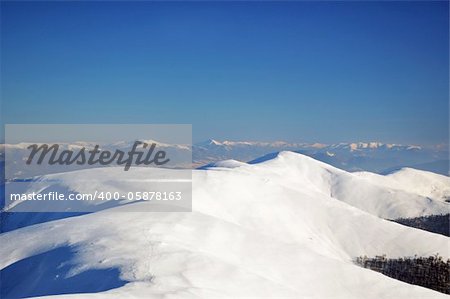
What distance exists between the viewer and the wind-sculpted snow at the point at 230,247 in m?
36.2

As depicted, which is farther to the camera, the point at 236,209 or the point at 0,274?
the point at 236,209

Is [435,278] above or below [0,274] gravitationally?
below

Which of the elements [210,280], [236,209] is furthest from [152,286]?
[236,209]

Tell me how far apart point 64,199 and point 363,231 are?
6691cm

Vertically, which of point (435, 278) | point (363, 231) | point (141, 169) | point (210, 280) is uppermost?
point (141, 169)

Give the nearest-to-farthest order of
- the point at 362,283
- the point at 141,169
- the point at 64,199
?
the point at 362,283, the point at 64,199, the point at 141,169

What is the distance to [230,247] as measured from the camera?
53.4 m

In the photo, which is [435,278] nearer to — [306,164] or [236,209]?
[236,209]

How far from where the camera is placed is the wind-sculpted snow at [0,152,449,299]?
36188mm

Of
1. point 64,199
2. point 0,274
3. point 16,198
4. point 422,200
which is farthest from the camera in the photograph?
point 422,200

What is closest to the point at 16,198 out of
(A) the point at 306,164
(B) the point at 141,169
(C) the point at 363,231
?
(B) the point at 141,169

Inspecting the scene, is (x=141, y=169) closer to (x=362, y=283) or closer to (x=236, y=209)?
(x=236, y=209)

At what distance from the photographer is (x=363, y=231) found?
9581cm

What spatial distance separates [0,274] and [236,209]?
56.4 meters
